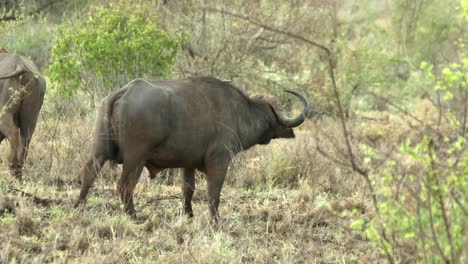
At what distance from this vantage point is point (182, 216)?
25.3 ft

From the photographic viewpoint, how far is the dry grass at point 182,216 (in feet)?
21.2

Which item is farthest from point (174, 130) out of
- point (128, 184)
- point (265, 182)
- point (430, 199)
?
point (430, 199)

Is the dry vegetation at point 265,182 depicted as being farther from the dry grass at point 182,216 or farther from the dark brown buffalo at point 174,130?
the dark brown buffalo at point 174,130

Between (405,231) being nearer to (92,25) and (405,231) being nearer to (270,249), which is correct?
(270,249)

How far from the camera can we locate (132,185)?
7.69 m

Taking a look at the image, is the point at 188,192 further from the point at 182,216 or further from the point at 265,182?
the point at 265,182

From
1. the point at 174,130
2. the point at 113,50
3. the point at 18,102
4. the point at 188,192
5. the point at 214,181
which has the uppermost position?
the point at 113,50

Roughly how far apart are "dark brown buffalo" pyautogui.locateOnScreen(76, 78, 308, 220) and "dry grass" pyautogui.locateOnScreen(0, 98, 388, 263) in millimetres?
367

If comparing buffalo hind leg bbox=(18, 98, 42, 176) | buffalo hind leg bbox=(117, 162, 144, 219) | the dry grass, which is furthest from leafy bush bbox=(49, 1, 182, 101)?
buffalo hind leg bbox=(117, 162, 144, 219)

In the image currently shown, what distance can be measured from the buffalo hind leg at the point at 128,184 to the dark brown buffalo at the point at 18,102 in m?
1.86

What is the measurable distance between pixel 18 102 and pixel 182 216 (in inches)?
118

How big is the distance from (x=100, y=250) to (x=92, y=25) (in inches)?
225

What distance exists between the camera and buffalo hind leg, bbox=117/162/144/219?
763 centimetres

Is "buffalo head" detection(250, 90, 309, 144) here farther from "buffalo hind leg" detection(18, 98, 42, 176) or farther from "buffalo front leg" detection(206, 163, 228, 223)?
"buffalo hind leg" detection(18, 98, 42, 176)
